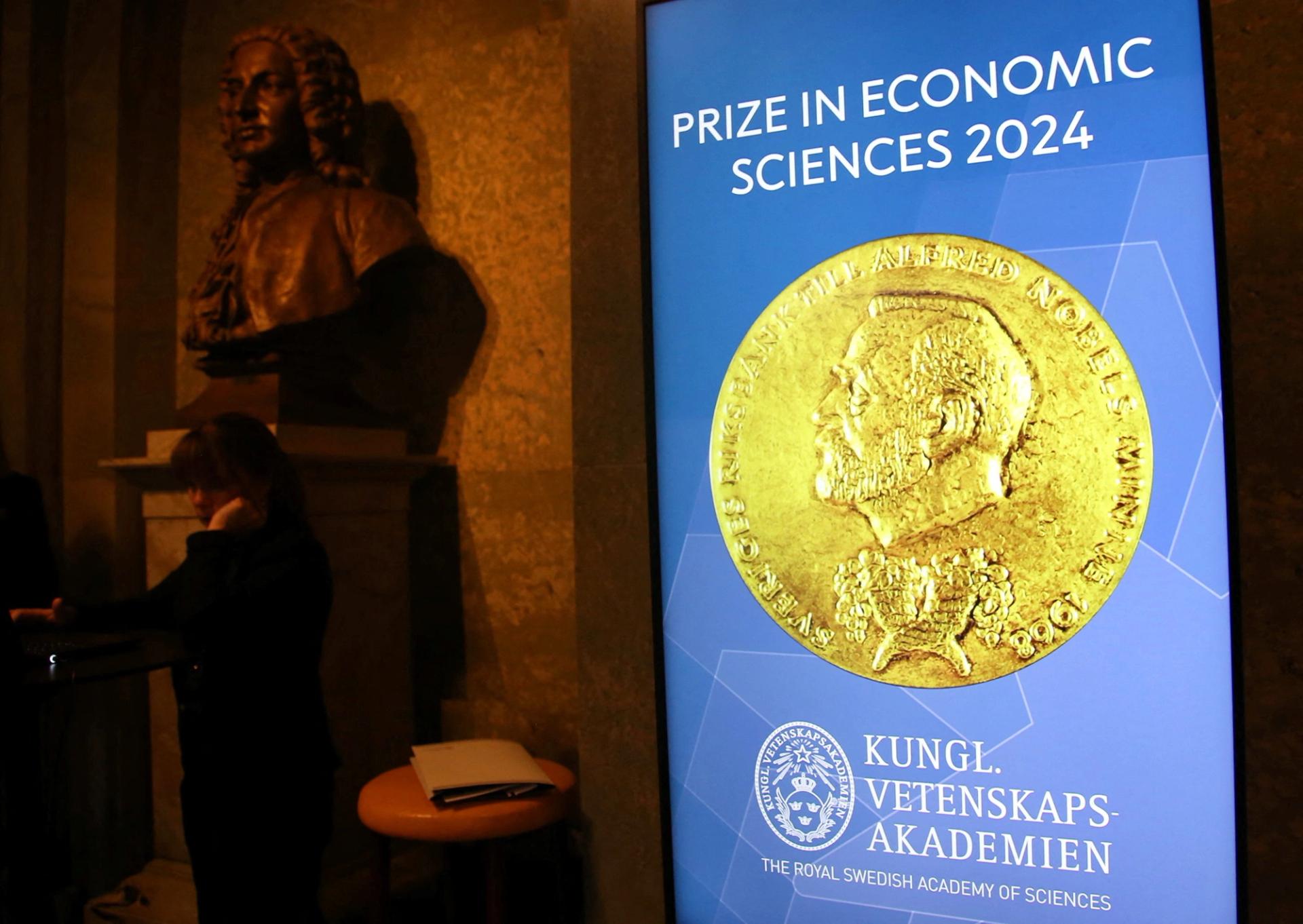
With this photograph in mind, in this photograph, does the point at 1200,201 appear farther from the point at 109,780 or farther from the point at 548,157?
the point at 109,780

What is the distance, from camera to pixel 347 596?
2945 mm

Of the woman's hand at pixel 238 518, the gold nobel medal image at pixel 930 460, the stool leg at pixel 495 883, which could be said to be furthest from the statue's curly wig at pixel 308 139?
the gold nobel medal image at pixel 930 460

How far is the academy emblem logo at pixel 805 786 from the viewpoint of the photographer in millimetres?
1711

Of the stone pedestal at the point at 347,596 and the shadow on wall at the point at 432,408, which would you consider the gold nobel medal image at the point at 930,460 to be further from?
the shadow on wall at the point at 432,408

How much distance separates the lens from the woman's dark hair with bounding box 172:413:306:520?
2217 mm

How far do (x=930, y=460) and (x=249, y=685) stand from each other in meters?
1.40

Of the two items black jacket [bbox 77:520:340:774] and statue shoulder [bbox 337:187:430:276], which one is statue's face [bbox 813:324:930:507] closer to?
black jacket [bbox 77:520:340:774]

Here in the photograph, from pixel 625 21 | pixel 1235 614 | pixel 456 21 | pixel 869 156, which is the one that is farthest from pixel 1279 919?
pixel 456 21

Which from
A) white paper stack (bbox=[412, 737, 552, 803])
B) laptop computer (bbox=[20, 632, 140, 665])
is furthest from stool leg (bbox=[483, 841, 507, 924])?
laptop computer (bbox=[20, 632, 140, 665])

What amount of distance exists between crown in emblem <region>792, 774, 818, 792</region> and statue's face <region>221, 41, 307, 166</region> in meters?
2.35

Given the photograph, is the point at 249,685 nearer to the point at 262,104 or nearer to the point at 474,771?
the point at 474,771

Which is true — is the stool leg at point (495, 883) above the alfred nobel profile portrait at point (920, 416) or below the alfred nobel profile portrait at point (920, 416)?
below

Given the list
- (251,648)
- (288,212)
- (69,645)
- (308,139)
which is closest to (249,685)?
(251,648)

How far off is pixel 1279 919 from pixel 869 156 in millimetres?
1291
